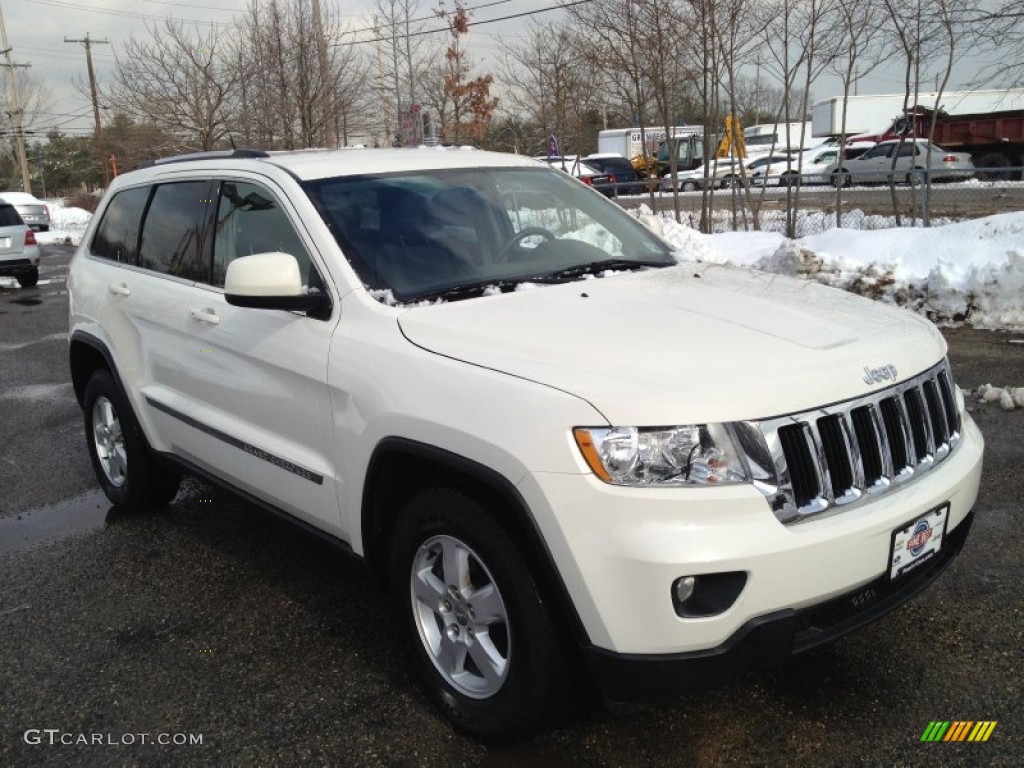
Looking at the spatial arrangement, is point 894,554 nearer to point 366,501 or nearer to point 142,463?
point 366,501

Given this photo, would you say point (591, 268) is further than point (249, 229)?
No

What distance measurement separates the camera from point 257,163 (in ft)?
12.3

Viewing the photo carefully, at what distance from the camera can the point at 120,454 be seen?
492 cm

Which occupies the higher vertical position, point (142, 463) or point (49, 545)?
point (142, 463)

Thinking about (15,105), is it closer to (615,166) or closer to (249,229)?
(615,166)

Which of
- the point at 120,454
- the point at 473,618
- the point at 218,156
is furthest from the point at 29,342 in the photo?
the point at 473,618

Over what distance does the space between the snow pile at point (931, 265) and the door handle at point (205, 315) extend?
4687 millimetres

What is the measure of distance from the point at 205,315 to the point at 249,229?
408 mm

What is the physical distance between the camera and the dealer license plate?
254 centimetres

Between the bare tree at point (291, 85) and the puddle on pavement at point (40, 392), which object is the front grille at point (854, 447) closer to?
the puddle on pavement at point (40, 392)

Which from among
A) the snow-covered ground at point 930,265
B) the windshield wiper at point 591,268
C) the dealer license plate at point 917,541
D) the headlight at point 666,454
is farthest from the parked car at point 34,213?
the dealer license plate at point 917,541

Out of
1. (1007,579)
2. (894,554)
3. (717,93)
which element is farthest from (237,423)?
(717,93)

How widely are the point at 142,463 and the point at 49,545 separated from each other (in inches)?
24.7

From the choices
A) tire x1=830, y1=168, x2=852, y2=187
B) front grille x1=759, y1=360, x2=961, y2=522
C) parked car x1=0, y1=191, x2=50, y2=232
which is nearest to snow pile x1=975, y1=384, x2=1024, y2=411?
front grille x1=759, y1=360, x2=961, y2=522
